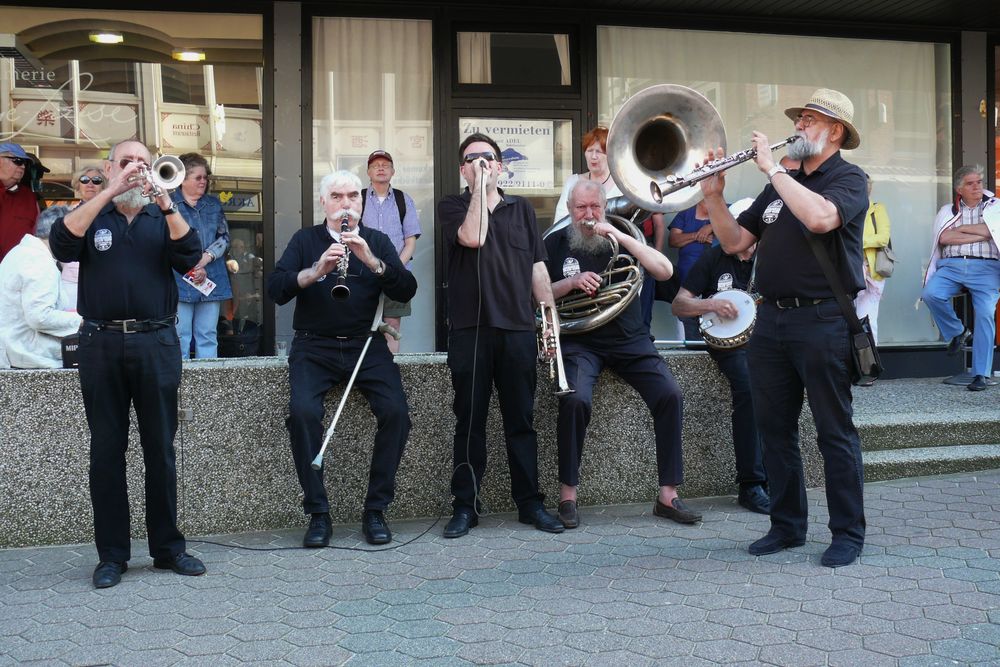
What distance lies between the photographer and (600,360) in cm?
561

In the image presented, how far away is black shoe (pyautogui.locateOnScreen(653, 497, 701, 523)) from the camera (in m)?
5.34

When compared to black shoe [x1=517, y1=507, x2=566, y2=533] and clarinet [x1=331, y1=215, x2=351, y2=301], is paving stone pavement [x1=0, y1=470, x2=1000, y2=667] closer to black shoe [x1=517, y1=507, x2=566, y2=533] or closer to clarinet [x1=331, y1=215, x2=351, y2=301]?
black shoe [x1=517, y1=507, x2=566, y2=533]

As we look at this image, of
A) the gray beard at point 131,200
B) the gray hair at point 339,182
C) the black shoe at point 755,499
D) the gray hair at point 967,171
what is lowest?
the black shoe at point 755,499

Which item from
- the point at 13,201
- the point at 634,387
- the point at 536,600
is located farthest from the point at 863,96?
the point at 13,201

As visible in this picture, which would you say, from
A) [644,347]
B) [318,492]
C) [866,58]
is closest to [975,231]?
→ [866,58]

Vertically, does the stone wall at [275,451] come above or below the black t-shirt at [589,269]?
below

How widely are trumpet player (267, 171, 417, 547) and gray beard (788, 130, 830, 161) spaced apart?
6.24ft

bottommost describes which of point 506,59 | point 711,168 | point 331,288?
point 331,288

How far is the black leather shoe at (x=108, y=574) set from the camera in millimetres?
4441

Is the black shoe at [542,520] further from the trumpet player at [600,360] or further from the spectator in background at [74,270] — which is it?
the spectator in background at [74,270]

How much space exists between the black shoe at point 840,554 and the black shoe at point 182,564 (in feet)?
8.89

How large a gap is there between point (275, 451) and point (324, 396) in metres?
0.41

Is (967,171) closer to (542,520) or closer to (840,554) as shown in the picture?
(840,554)

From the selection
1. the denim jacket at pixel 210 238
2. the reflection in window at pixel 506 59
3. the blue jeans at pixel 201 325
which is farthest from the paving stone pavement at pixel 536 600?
the reflection in window at pixel 506 59
